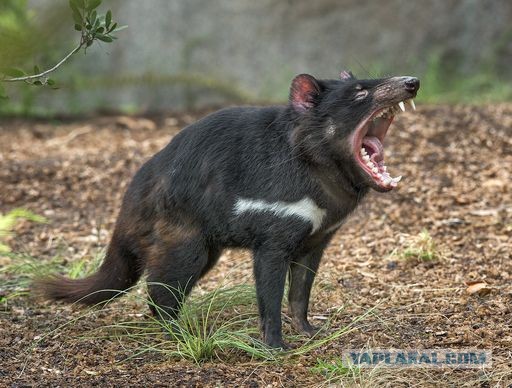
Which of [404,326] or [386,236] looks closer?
[404,326]

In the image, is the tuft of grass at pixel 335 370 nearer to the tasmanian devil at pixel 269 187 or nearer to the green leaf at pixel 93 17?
the tasmanian devil at pixel 269 187

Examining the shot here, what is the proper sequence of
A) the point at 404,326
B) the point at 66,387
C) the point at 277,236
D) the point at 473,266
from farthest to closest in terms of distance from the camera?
the point at 473,266 < the point at 404,326 < the point at 277,236 < the point at 66,387

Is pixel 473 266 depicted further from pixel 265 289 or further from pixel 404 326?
pixel 265 289

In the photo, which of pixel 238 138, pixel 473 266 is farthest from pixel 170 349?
pixel 473 266

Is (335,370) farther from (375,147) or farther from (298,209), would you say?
(375,147)

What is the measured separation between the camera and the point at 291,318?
12.5 feet

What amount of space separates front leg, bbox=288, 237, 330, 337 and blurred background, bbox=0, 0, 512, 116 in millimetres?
4541

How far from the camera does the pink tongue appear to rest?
3451 mm

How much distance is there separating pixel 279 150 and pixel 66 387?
49.0 inches

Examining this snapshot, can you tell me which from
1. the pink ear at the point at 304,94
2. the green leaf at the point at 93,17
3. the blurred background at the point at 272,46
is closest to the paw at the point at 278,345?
the pink ear at the point at 304,94

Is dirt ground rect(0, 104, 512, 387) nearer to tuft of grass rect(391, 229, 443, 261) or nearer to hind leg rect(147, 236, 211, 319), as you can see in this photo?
tuft of grass rect(391, 229, 443, 261)

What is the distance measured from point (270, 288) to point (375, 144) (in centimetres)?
72

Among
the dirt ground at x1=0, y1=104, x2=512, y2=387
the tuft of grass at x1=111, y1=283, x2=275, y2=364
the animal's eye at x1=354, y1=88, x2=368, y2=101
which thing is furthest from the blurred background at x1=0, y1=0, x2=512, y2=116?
the animal's eye at x1=354, y1=88, x2=368, y2=101

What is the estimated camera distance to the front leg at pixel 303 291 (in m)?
3.72
